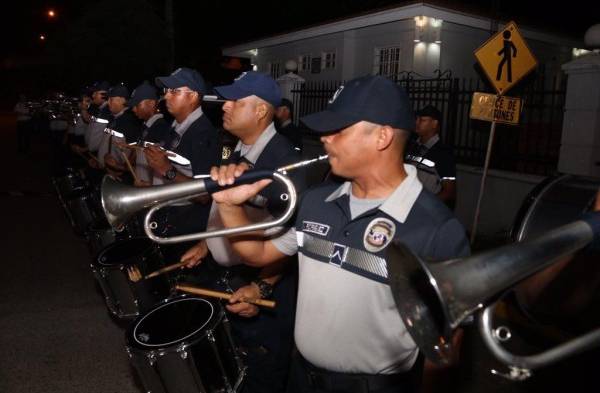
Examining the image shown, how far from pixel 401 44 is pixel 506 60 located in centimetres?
893

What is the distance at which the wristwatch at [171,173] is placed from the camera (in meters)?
4.01

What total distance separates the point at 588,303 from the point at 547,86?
710 inches

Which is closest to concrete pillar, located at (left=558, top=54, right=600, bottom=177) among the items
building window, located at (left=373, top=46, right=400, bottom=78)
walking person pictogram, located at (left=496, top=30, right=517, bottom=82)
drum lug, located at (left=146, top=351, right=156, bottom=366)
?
walking person pictogram, located at (left=496, top=30, right=517, bottom=82)

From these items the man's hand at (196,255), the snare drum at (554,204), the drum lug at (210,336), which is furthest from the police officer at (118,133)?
the snare drum at (554,204)

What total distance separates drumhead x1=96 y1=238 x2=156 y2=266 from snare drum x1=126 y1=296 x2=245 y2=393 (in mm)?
947

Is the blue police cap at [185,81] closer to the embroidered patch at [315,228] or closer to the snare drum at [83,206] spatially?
the snare drum at [83,206]

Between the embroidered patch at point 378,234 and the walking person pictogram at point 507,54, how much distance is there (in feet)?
16.4

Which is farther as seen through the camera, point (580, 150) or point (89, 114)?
point (89, 114)

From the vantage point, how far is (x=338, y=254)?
2.04 m

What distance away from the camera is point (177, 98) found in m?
4.79

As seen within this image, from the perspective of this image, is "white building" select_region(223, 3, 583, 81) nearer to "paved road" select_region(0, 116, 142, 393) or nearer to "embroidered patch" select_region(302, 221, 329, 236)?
"paved road" select_region(0, 116, 142, 393)

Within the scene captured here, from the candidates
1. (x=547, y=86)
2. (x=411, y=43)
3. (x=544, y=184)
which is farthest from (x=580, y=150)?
(x=547, y=86)

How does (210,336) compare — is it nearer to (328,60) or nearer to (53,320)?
(53,320)

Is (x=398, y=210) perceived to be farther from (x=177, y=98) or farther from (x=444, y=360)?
(x=177, y=98)
